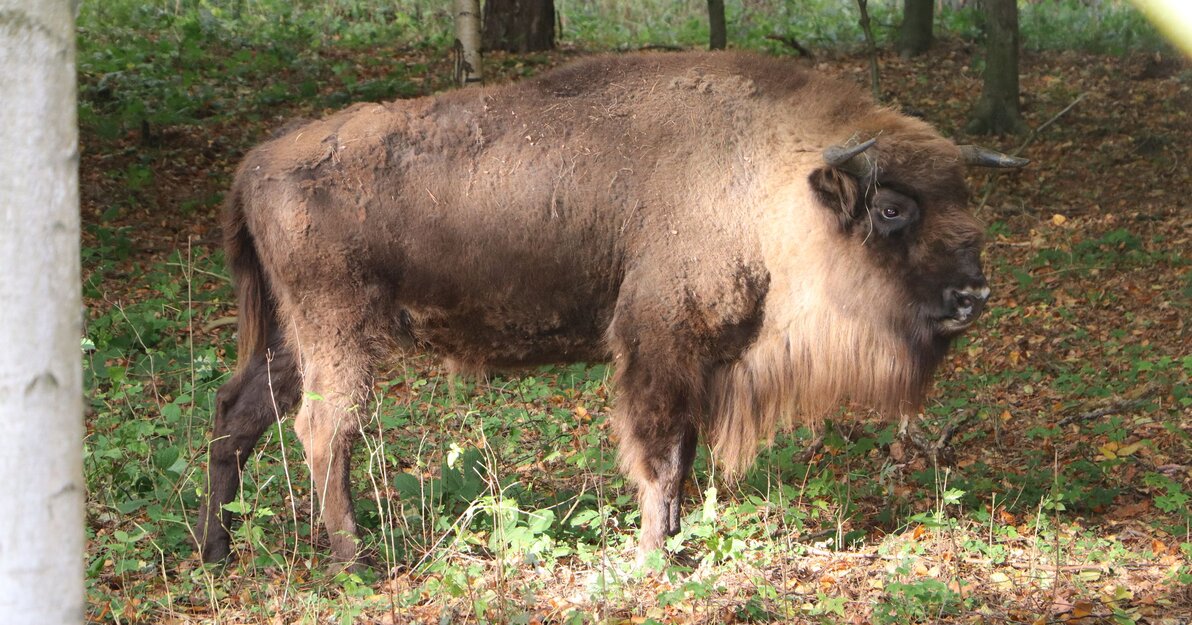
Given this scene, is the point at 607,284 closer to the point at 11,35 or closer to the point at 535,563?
the point at 535,563

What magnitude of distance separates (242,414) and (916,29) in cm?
1362

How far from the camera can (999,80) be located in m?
13.1

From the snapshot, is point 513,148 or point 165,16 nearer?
point 513,148

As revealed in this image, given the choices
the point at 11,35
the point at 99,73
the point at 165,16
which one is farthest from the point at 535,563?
the point at 165,16

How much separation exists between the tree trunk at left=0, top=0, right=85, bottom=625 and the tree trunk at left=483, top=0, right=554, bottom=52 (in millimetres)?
14303

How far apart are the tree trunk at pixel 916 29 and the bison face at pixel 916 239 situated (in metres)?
12.0

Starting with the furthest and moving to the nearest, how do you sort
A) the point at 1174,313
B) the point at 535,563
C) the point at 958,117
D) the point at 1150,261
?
the point at 958,117 < the point at 1150,261 < the point at 1174,313 < the point at 535,563

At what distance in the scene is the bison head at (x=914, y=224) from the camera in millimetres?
5402

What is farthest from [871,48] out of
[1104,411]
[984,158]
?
[984,158]

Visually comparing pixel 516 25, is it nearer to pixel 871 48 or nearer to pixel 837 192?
pixel 871 48

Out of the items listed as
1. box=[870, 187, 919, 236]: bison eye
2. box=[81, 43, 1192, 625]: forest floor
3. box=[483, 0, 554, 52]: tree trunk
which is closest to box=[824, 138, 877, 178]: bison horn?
box=[870, 187, 919, 236]: bison eye

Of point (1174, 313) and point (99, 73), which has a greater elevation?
point (99, 73)

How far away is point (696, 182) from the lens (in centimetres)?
557

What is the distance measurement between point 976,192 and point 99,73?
1084cm
